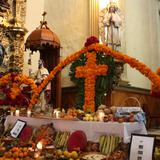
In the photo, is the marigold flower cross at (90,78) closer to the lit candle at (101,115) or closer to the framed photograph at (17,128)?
the lit candle at (101,115)

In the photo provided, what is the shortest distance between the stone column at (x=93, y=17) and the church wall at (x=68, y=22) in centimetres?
24

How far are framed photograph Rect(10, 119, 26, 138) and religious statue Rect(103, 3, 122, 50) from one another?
4.94 m

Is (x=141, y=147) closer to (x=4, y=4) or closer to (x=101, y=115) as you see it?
(x=101, y=115)

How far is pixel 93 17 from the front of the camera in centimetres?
1001

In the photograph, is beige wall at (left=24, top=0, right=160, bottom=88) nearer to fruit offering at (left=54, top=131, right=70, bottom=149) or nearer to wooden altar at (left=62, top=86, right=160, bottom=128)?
wooden altar at (left=62, top=86, right=160, bottom=128)

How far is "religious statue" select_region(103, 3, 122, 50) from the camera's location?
947 centimetres

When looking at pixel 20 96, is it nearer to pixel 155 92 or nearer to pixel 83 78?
pixel 83 78

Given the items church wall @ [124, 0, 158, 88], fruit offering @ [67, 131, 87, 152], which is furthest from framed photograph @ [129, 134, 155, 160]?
church wall @ [124, 0, 158, 88]

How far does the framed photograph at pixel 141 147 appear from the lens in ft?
11.2

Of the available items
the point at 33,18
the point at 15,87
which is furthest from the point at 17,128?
the point at 33,18

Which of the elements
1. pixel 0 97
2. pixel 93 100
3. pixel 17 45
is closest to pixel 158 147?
pixel 93 100

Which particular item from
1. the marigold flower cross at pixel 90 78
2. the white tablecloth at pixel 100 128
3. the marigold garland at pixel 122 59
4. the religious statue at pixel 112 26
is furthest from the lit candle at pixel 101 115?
the religious statue at pixel 112 26

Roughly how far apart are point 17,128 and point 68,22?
17.7 feet

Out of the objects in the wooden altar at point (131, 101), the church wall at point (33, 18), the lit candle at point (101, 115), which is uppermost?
the church wall at point (33, 18)
